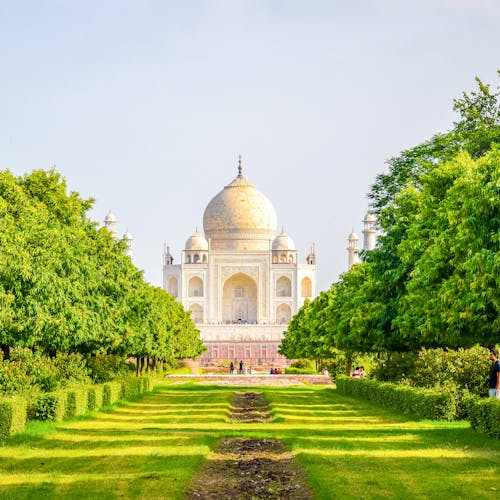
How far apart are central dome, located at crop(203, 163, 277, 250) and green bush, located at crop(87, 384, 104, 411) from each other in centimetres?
6682

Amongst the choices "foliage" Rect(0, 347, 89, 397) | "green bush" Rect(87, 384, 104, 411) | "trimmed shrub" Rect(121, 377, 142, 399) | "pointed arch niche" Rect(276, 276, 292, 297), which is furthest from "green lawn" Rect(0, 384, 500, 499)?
"pointed arch niche" Rect(276, 276, 292, 297)

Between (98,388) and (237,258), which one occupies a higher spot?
(237,258)

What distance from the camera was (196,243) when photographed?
88875 mm

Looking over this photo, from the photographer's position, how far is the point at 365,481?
10.0m

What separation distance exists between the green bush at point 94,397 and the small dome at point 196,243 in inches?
2628

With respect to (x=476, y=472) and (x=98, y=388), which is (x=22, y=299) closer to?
(x=98, y=388)

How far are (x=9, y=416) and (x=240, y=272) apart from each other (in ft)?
237

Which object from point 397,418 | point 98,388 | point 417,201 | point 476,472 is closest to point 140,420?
point 98,388

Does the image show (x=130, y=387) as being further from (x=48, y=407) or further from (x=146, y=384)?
(x=48, y=407)

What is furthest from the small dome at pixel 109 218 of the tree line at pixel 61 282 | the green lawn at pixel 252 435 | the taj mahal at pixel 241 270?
the green lawn at pixel 252 435

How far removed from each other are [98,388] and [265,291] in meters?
64.4

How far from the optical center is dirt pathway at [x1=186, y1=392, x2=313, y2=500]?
961 centimetres

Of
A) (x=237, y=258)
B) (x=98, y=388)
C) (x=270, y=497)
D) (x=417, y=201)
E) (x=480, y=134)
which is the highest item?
(x=237, y=258)

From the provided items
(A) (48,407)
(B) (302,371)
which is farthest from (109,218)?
(A) (48,407)
